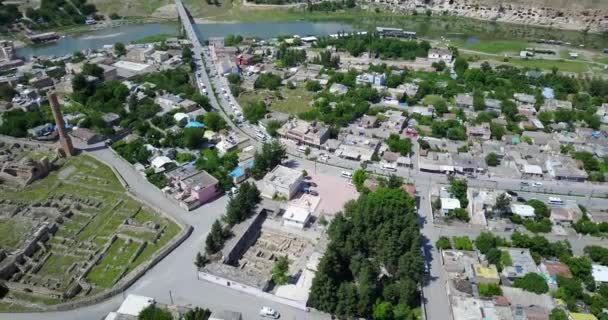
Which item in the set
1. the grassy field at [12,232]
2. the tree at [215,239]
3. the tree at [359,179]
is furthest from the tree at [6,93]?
the tree at [359,179]

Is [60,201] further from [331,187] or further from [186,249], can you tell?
[331,187]

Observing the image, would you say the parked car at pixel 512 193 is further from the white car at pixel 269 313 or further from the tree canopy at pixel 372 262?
Answer: the white car at pixel 269 313

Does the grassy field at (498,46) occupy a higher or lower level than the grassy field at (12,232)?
higher

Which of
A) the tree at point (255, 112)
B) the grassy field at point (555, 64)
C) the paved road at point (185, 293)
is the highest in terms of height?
the grassy field at point (555, 64)

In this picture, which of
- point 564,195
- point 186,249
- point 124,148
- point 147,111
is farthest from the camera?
point 147,111

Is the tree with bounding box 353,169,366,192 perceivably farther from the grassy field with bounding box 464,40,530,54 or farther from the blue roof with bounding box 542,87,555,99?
the grassy field with bounding box 464,40,530,54

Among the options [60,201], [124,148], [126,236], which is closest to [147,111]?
[124,148]
